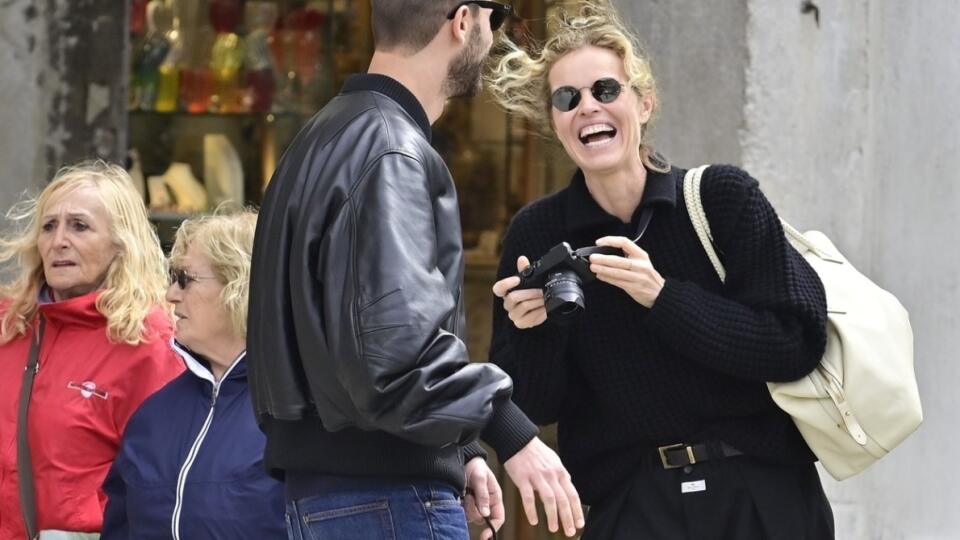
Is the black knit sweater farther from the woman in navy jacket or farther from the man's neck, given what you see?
the man's neck

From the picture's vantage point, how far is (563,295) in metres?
3.87

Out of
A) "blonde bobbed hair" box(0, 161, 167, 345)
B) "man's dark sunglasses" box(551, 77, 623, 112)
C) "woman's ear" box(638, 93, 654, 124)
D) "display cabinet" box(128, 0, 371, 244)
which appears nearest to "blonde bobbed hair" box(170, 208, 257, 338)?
"blonde bobbed hair" box(0, 161, 167, 345)

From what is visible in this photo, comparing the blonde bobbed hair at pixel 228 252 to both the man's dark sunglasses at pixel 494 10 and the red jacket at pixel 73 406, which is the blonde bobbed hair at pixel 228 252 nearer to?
the red jacket at pixel 73 406

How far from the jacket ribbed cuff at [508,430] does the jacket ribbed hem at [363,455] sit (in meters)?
0.07

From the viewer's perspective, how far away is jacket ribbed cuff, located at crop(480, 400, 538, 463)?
3.29m

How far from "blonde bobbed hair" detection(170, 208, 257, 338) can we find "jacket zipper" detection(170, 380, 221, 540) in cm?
18

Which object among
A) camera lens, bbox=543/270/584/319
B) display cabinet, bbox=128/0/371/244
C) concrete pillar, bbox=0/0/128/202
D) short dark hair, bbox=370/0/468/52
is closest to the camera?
short dark hair, bbox=370/0/468/52

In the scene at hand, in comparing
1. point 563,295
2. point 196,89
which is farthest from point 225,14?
point 563,295

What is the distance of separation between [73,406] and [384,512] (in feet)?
5.88

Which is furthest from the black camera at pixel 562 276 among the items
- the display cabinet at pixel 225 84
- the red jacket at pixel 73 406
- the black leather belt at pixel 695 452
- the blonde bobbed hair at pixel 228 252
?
the display cabinet at pixel 225 84

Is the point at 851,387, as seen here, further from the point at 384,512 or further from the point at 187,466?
the point at 187,466

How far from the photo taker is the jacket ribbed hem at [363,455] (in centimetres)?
320

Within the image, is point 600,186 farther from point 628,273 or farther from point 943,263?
point 943,263

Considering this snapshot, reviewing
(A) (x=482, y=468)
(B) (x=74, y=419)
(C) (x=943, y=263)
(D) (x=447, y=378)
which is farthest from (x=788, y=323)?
(C) (x=943, y=263)
